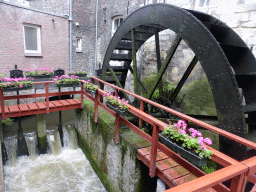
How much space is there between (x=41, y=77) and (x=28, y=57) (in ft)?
7.51

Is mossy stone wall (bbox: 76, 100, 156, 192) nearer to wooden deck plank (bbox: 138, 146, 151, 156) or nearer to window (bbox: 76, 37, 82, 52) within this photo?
wooden deck plank (bbox: 138, 146, 151, 156)

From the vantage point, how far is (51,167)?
15.8 ft

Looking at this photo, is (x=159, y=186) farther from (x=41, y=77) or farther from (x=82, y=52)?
(x=82, y=52)

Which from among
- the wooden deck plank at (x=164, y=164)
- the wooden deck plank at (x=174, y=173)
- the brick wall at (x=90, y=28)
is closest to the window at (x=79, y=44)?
the brick wall at (x=90, y=28)

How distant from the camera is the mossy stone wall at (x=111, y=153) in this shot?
2951 millimetres

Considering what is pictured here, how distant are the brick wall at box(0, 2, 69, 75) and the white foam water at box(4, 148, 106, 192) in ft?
13.9

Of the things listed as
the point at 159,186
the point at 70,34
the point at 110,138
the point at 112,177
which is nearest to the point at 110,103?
the point at 110,138

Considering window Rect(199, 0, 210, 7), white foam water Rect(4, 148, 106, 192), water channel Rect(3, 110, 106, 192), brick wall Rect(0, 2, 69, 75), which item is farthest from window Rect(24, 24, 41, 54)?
window Rect(199, 0, 210, 7)

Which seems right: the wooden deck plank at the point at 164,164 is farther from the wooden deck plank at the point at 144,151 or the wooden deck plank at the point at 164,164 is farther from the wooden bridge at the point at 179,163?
the wooden deck plank at the point at 144,151

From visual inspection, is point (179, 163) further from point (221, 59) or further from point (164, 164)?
point (221, 59)

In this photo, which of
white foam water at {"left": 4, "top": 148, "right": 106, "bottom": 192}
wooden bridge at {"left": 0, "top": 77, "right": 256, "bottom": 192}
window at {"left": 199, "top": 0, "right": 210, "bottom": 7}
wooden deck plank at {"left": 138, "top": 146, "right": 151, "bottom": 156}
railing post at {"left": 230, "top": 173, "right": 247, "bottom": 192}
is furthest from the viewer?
window at {"left": 199, "top": 0, "right": 210, "bottom": 7}

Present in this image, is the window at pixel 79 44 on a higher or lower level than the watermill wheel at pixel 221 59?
higher

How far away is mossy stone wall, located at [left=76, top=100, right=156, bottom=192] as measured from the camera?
2.95 metres

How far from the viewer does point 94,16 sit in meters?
9.82
